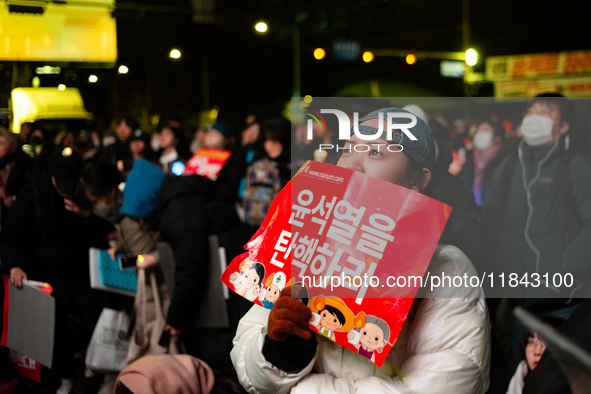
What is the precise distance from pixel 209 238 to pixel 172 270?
33 centimetres

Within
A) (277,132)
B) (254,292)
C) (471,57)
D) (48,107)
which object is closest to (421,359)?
(254,292)

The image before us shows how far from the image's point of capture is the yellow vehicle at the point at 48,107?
3689 millimetres

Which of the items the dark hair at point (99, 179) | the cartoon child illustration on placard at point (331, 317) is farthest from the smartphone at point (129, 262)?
the cartoon child illustration on placard at point (331, 317)

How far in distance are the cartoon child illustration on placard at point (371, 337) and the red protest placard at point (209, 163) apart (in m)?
4.39

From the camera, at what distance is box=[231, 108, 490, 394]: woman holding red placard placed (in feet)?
4.01

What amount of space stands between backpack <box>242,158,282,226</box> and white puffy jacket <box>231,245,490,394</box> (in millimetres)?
3144

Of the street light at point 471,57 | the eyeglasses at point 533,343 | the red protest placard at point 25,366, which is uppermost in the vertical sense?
the street light at point 471,57

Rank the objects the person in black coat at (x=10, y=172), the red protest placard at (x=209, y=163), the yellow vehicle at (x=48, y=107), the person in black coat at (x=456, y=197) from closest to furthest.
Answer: the person in black coat at (x=456, y=197), the person in black coat at (x=10, y=172), the yellow vehicle at (x=48, y=107), the red protest placard at (x=209, y=163)

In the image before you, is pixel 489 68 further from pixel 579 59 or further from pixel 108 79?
pixel 108 79

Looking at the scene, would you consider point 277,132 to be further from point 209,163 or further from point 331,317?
point 331,317

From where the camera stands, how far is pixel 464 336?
124 cm

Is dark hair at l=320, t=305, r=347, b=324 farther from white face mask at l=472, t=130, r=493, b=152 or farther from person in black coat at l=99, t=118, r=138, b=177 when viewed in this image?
white face mask at l=472, t=130, r=493, b=152

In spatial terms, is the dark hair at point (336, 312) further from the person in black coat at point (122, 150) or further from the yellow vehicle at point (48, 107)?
the person in black coat at point (122, 150)

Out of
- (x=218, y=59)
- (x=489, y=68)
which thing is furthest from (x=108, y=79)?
(x=489, y=68)
